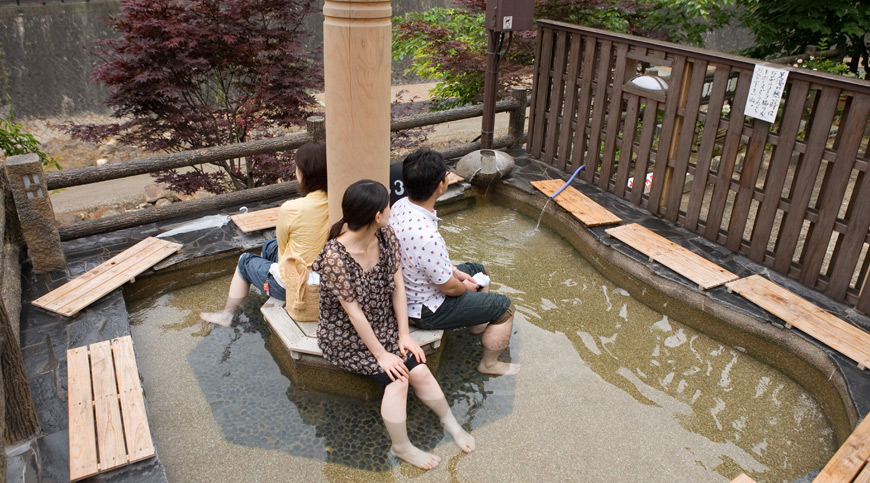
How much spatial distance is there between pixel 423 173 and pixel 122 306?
263 centimetres

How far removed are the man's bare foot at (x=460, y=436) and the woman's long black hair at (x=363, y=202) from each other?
1372 millimetres

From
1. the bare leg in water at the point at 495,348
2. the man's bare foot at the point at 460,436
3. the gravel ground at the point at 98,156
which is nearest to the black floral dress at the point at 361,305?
the man's bare foot at the point at 460,436

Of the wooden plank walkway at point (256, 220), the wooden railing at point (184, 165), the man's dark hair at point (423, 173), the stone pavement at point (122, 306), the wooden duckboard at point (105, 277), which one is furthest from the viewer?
the wooden plank walkway at point (256, 220)

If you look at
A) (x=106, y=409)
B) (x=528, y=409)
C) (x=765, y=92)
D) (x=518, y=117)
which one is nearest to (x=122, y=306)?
(x=106, y=409)

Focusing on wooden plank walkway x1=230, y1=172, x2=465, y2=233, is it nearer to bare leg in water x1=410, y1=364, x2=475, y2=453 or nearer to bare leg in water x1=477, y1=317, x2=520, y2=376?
bare leg in water x1=477, y1=317, x2=520, y2=376

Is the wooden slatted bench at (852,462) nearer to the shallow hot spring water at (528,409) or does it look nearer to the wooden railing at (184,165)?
the shallow hot spring water at (528,409)

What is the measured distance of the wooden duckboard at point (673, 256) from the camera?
508cm

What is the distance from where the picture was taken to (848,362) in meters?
4.14

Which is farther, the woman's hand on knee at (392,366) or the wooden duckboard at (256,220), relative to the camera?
the wooden duckboard at (256,220)

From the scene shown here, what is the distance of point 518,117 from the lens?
7.97m

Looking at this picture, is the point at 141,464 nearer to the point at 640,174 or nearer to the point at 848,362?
the point at 848,362

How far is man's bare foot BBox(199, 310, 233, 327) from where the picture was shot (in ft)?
15.6

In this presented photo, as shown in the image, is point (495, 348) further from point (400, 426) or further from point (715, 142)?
point (715, 142)

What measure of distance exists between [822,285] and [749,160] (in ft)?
3.92
